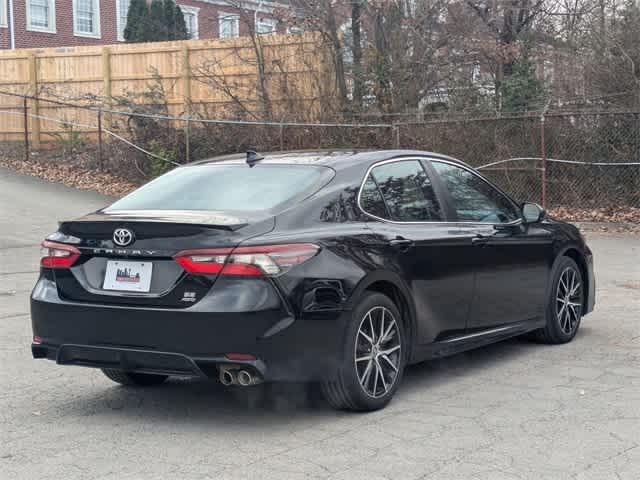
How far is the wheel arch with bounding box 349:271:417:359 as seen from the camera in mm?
6062

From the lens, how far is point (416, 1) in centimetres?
2178

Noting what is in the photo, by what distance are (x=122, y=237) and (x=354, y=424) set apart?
1.65 metres

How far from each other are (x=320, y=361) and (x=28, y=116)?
2324 cm

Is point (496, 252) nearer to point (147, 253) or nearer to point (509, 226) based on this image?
point (509, 226)

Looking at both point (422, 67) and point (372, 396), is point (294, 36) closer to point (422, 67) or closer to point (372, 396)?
point (422, 67)

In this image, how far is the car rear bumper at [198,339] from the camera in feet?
17.9

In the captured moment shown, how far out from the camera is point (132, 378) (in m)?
6.84

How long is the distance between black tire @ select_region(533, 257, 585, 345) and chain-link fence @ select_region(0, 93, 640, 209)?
1004 centimetres

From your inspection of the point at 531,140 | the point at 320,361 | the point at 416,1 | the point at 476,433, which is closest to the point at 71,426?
the point at 320,361

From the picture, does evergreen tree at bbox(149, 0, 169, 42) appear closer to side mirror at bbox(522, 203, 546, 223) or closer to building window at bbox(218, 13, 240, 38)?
building window at bbox(218, 13, 240, 38)

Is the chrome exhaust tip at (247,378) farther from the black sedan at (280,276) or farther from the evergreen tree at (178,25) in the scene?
the evergreen tree at (178,25)

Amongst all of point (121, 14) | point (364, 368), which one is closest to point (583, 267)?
point (364, 368)

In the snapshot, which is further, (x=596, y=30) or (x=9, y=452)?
(x=596, y=30)

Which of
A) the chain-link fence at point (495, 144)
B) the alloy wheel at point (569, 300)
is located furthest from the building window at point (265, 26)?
the alloy wheel at point (569, 300)
